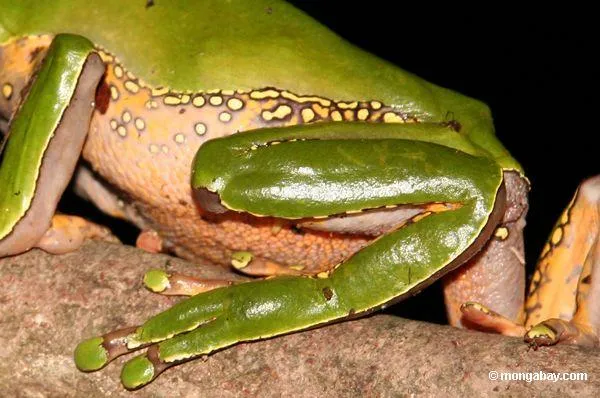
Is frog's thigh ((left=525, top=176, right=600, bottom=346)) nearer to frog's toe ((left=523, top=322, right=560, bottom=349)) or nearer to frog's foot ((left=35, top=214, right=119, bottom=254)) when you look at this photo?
frog's toe ((left=523, top=322, right=560, bottom=349))

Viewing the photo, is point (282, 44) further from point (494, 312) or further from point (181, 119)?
point (494, 312)

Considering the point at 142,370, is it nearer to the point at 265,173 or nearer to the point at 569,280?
the point at 265,173

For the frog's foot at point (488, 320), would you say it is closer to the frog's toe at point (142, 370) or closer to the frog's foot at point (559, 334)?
the frog's foot at point (559, 334)

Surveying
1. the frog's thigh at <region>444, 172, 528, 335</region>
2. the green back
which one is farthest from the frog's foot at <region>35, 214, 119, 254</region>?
the frog's thigh at <region>444, 172, 528, 335</region>

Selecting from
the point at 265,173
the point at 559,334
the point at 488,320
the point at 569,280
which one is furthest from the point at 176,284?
the point at 569,280

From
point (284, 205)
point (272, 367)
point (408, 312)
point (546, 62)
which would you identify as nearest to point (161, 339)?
point (272, 367)

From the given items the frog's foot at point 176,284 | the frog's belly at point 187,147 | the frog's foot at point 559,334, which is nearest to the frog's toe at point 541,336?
the frog's foot at point 559,334
